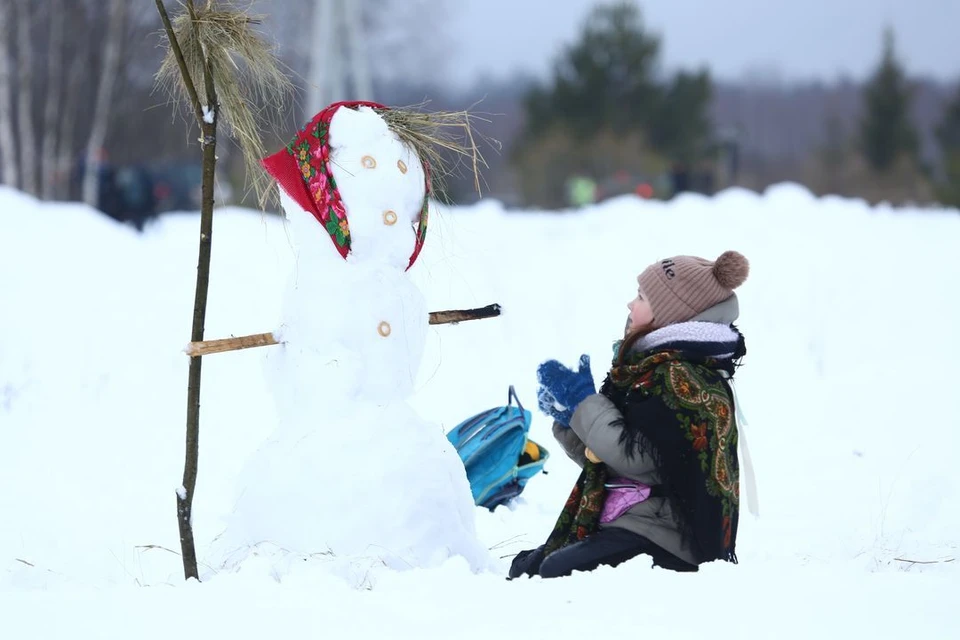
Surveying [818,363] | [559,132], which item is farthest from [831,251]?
[559,132]

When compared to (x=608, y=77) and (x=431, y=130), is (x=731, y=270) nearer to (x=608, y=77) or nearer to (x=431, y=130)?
(x=431, y=130)

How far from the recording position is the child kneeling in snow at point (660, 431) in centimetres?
307

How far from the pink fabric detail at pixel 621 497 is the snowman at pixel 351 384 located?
475 mm

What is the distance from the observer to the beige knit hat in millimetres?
3201

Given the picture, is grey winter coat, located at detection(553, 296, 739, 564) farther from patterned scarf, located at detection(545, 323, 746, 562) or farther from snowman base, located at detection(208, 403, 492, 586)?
snowman base, located at detection(208, 403, 492, 586)

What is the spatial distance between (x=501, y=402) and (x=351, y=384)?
3794 millimetres

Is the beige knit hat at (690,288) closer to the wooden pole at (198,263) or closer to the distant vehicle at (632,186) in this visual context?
the wooden pole at (198,263)

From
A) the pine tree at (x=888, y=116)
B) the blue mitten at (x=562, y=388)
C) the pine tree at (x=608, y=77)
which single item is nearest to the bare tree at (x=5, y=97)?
the pine tree at (x=608, y=77)

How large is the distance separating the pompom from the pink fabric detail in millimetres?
665

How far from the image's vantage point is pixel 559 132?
27016 mm

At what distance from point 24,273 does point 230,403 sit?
6.34 ft

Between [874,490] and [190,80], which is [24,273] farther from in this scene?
[874,490]

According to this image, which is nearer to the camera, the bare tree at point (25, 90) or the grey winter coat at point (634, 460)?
the grey winter coat at point (634, 460)

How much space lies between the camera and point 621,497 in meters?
3.23
